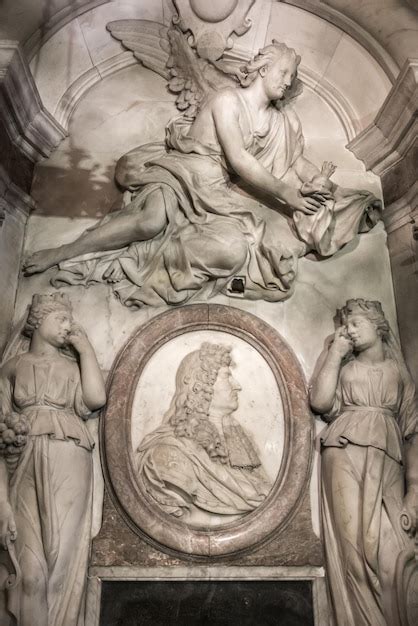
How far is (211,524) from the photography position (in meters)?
3.64

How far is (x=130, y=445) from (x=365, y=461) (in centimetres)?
137

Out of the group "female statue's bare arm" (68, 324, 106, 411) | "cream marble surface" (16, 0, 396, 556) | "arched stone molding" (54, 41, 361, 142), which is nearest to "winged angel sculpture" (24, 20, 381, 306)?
"cream marble surface" (16, 0, 396, 556)

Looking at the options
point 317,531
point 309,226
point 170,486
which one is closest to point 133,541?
point 170,486

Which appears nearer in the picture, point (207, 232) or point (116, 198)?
point (207, 232)

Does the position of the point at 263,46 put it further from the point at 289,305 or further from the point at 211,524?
the point at 211,524

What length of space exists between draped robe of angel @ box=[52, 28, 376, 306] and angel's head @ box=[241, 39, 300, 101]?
18 centimetres

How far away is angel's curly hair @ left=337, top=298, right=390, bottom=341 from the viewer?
406 centimetres

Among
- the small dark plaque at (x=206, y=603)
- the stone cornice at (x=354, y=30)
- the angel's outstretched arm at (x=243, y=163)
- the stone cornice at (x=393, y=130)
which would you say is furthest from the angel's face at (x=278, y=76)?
the small dark plaque at (x=206, y=603)

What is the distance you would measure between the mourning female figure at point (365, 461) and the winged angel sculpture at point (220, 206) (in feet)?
2.10

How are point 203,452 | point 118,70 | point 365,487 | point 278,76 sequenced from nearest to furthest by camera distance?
point 365,487
point 203,452
point 278,76
point 118,70

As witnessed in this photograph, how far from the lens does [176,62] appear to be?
4.95 meters

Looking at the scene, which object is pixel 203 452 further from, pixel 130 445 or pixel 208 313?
pixel 208 313

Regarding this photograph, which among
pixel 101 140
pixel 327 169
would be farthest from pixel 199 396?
pixel 101 140

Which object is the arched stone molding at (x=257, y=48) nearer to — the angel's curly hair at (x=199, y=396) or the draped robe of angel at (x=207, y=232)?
the draped robe of angel at (x=207, y=232)
